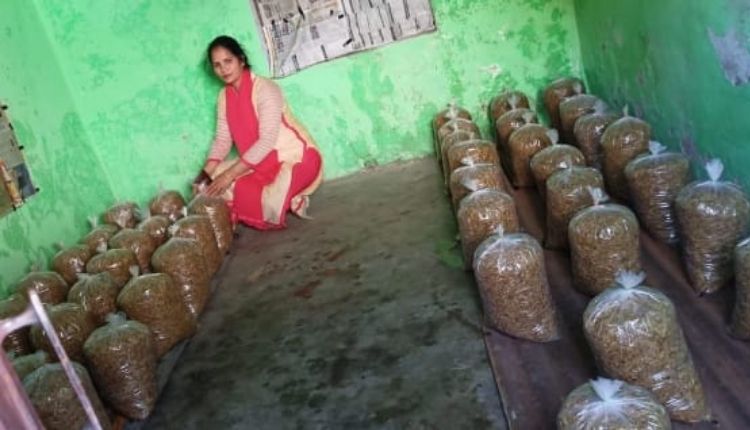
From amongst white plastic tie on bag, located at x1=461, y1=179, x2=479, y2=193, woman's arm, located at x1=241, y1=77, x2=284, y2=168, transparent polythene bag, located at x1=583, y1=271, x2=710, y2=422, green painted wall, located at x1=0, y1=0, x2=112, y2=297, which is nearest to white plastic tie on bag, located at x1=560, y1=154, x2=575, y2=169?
white plastic tie on bag, located at x1=461, y1=179, x2=479, y2=193

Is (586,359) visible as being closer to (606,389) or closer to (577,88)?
(606,389)

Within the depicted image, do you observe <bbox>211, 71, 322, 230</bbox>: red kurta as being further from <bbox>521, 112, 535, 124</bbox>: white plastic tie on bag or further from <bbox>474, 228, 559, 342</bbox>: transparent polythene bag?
<bbox>474, 228, 559, 342</bbox>: transparent polythene bag

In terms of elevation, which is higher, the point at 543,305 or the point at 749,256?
the point at 749,256

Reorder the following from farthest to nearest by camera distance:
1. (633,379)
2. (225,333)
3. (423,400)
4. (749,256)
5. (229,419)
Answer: (225,333) < (229,419) < (423,400) < (749,256) < (633,379)

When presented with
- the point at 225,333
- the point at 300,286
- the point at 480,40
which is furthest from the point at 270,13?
the point at 225,333

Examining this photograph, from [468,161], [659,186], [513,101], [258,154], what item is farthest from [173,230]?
Answer: [513,101]

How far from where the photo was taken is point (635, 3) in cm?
273

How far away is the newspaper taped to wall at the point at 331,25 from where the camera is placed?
389 cm

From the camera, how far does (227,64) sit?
3496 mm

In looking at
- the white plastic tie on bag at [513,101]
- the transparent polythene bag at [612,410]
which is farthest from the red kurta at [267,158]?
the transparent polythene bag at [612,410]

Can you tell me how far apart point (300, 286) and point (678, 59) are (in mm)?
1838

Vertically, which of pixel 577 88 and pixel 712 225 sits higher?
pixel 577 88

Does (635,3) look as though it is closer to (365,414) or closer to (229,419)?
(365,414)

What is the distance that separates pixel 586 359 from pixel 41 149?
306cm
